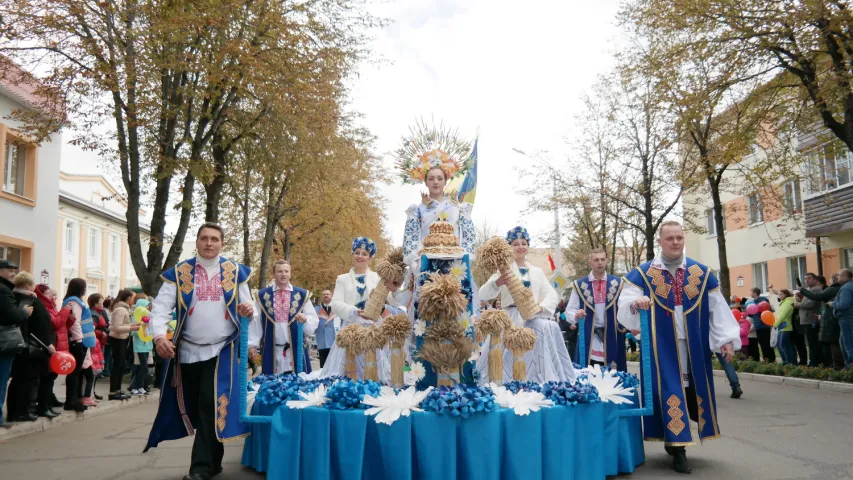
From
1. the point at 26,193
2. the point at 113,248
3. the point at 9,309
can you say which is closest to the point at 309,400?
the point at 9,309

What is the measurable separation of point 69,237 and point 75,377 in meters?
26.9

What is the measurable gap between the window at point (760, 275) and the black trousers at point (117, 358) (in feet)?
85.2

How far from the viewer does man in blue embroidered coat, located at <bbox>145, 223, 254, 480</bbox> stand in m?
5.99

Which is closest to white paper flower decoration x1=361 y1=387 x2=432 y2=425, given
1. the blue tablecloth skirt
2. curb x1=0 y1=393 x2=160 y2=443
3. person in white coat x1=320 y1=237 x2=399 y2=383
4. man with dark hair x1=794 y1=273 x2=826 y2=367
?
the blue tablecloth skirt

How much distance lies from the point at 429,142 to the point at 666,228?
253 cm

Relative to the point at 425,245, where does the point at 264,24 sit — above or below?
above

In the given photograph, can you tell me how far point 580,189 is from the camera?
26.2 meters

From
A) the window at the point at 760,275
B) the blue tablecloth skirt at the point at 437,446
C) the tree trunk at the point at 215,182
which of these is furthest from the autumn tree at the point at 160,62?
the window at the point at 760,275

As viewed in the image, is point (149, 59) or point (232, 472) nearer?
point (232, 472)

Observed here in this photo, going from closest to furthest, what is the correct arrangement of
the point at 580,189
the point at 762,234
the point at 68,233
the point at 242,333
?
the point at 242,333
the point at 580,189
the point at 762,234
the point at 68,233

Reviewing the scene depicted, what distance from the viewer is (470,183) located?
290 inches

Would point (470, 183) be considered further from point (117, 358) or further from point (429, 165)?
point (117, 358)

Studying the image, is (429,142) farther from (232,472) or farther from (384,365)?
(232,472)

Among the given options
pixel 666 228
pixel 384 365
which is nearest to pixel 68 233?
pixel 384 365
